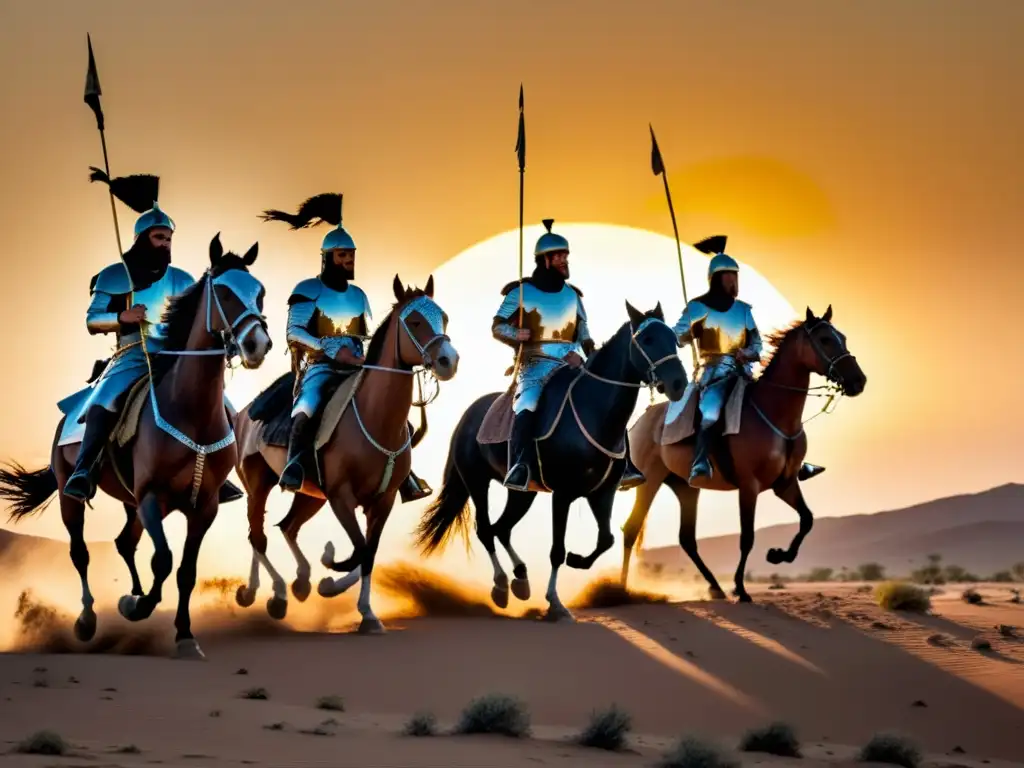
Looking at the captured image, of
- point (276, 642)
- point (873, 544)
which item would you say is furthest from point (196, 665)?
point (873, 544)

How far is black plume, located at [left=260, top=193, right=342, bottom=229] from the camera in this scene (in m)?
18.1

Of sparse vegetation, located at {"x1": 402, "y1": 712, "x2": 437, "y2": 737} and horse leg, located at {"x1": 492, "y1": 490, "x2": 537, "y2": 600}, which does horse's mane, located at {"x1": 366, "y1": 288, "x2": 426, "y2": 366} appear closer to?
horse leg, located at {"x1": 492, "y1": 490, "x2": 537, "y2": 600}

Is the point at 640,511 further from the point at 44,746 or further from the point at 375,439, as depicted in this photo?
the point at 44,746

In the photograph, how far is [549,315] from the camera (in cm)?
1866

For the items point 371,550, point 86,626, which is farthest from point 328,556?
point 86,626

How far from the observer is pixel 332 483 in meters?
16.5

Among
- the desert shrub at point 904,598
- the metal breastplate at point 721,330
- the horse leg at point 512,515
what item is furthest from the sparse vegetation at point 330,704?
the desert shrub at point 904,598

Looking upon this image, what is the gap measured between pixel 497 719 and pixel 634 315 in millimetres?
6747

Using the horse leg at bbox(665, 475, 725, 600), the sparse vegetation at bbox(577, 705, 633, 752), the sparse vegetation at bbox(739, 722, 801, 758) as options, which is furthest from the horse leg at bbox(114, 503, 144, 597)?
the horse leg at bbox(665, 475, 725, 600)

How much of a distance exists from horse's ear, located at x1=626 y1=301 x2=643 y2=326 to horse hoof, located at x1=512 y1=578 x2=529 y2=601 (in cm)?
356

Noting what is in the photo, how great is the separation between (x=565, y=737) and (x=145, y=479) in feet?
16.4

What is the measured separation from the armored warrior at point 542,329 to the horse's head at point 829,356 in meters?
2.84

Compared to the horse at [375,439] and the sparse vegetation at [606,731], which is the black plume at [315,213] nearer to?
the horse at [375,439]

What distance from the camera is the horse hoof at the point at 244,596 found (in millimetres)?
18750
